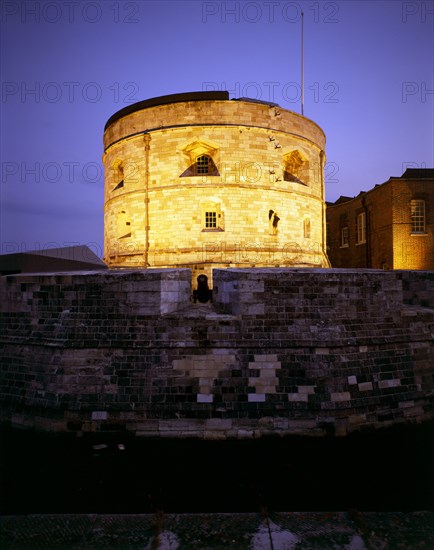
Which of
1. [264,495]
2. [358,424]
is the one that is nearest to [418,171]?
[358,424]

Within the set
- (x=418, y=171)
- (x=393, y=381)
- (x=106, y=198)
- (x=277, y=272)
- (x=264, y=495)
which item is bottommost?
(x=264, y=495)

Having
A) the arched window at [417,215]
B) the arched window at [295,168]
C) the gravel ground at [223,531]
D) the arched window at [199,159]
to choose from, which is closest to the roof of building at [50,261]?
the arched window at [199,159]

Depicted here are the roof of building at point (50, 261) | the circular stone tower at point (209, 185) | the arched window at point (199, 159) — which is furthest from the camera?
the arched window at point (199, 159)

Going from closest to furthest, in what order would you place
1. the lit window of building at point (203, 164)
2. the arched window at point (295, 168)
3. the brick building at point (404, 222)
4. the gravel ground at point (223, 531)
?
the gravel ground at point (223, 531) → the lit window of building at point (203, 164) → the arched window at point (295, 168) → the brick building at point (404, 222)

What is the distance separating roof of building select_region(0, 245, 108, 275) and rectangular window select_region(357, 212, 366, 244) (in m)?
15.5

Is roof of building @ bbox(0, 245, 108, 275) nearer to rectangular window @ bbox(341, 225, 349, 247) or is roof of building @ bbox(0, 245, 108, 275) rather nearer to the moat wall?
the moat wall

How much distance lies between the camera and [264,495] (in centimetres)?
467

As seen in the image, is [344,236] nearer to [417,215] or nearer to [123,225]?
[417,215]

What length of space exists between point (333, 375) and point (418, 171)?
17229mm

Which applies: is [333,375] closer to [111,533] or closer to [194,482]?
[194,482]

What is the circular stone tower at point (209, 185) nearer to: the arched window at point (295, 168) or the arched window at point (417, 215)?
the arched window at point (295, 168)

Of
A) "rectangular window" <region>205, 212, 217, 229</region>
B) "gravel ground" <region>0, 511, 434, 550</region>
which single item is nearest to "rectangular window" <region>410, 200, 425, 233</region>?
"rectangular window" <region>205, 212, 217, 229</region>

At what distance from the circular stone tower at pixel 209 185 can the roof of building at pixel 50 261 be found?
2.28m

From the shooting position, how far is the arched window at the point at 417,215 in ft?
60.4
